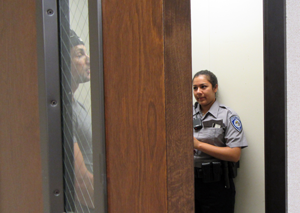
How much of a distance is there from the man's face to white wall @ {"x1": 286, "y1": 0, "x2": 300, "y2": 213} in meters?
0.51

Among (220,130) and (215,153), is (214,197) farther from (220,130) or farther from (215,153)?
(220,130)

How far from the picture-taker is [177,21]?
47 centimetres

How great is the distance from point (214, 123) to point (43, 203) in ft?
4.35

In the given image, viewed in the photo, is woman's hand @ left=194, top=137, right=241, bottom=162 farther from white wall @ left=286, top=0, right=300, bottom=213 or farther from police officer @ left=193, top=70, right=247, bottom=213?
white wall @ left=286, top=0, right=300, bottom=213

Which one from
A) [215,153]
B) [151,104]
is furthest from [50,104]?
[215,153]

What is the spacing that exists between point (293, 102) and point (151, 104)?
1.40ft

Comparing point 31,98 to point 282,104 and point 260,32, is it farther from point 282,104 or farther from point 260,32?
point 260,32

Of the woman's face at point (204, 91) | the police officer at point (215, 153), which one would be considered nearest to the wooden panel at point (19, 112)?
the police officer at point (215, 153)

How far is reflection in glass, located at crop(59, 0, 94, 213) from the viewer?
2.09 feet

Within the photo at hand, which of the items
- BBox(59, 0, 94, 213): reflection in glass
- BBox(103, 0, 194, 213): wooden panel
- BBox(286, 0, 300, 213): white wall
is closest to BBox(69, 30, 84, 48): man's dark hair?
BBox(59, 0, 94, 213): reflection in glass

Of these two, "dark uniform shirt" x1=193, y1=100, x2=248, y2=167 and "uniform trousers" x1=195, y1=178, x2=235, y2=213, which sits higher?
"dark uniform shirt" x1=193, y1=100, x2=248, y2=167

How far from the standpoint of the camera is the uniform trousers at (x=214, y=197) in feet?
5.74

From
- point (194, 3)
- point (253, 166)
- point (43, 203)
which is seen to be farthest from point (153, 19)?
point (194, 3)

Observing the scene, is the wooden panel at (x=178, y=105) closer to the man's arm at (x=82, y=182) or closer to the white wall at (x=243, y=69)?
the man's arm at (x=82, y=182)
